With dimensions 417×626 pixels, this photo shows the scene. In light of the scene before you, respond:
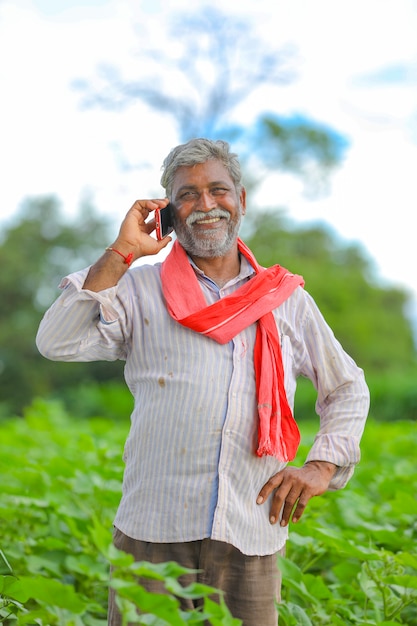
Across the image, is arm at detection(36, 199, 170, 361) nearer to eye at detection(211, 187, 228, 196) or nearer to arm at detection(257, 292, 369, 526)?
eye at detection(211, 187, 228, 196)

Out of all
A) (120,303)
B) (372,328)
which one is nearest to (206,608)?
(120,303)

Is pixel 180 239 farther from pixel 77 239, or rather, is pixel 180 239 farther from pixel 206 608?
pixel 77 239

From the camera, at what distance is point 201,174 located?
2584 millimetres

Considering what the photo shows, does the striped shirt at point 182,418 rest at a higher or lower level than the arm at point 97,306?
lower

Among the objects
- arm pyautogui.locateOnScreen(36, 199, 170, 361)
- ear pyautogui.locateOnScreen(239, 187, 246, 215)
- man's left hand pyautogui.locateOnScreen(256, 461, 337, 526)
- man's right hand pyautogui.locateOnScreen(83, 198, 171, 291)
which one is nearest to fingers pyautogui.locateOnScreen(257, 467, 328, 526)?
man's left hand pyautogui.locateOnScreen(256, 461, 337, 526)

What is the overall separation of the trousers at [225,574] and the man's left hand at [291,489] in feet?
0.48

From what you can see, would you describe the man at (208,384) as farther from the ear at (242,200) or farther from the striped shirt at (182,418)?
the ear at (242,200)

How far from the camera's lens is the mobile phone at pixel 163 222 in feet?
8.34

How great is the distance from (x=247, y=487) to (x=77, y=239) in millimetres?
21961

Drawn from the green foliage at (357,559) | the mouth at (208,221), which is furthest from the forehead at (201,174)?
the green foliage at (357,559)

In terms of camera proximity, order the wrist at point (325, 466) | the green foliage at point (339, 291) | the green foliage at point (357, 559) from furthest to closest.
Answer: the green foliage at point (339, 291), the green foliage at point (357, 559), the wrist at point (325, 466)

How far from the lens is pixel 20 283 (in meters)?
23.1

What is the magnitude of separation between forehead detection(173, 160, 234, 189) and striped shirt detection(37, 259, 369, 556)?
0.31 m

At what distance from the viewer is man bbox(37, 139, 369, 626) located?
7.80 ft
